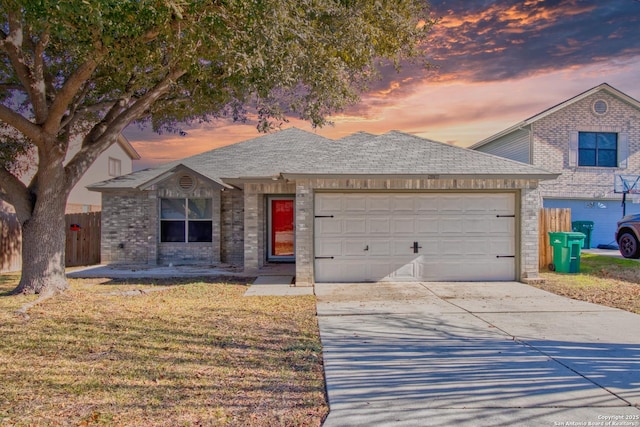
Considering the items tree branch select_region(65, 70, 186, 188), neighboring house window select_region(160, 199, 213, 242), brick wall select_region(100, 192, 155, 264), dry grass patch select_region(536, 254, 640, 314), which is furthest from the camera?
brick wall select_region(100, 192, 155, 264)

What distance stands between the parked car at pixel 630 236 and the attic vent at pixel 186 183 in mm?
14375

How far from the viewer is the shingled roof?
10.9 m

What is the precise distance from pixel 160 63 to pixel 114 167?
20.2 meters

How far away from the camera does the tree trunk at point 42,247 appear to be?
9594 millimetres

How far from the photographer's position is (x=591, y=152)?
797 inches

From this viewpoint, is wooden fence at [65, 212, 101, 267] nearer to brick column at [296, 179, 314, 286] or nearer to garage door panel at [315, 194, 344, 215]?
brick column at [296, 179, 314, 286]

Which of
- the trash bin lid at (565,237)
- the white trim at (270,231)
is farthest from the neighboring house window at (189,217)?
the trash bin lid at (565,237)

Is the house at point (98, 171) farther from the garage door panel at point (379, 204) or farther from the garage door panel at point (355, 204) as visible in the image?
the garage door panel at point (379, 204)

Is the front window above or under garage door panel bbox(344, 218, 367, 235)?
above

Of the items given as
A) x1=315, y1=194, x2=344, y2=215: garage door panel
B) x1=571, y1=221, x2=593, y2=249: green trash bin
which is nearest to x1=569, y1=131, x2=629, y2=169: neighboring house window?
x1=571, y1=221, x2=593, y2=249: green trash bin

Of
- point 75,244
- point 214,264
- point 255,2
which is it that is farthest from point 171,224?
point 255,2

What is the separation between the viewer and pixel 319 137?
20047 millimetres

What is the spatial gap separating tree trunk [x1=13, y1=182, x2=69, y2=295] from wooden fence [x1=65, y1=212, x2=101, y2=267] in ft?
23.0

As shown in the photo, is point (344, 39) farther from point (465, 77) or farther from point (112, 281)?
point (112, 281)
